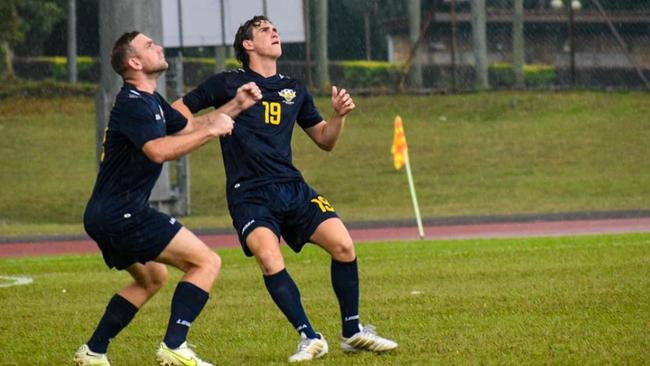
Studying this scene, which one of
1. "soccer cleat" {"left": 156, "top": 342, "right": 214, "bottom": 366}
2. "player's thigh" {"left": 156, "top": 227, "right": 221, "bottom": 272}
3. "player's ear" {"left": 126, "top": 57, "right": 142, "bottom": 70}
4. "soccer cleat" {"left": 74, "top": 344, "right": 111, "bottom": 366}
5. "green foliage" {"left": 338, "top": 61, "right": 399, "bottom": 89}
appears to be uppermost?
"player's ear" {"left": 126, "top": 57, "right": 142, "bottom": 70}

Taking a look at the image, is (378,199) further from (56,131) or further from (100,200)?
(100,200)

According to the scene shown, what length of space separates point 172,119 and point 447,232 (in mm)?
12905

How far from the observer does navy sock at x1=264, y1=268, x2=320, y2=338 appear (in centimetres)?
853

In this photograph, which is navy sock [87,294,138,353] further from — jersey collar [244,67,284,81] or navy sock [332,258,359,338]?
jersey collar [244,67,284,81]

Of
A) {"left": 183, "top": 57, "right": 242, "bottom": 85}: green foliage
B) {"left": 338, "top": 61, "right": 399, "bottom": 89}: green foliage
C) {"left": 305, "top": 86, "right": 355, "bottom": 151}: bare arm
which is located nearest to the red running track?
{"left": 305, "top": 86, "right": 355, "bottom": 151}: bare arm

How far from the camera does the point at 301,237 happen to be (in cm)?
881

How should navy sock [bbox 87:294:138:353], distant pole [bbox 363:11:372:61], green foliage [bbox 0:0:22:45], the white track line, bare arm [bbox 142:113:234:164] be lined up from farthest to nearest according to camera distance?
green foliage [bbox 0:0:22:45], distant pole [bbox 363:11:372:61], the white track line, navy sock [bbox 87:294:138:353], bare arm [bbox 142:113:234:164]

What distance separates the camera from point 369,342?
28.2ft

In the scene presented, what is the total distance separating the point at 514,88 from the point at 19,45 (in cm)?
1509

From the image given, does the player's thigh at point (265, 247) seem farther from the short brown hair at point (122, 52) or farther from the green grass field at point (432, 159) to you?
the green grass field at point (432, 159)

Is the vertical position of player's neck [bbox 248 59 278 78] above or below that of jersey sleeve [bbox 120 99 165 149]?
above

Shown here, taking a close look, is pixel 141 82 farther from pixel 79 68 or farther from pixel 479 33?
pixel 79 68

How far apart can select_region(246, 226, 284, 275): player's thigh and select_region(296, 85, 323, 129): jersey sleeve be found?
895 millimetres

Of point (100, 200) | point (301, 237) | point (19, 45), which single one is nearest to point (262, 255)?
point (301, 237)
